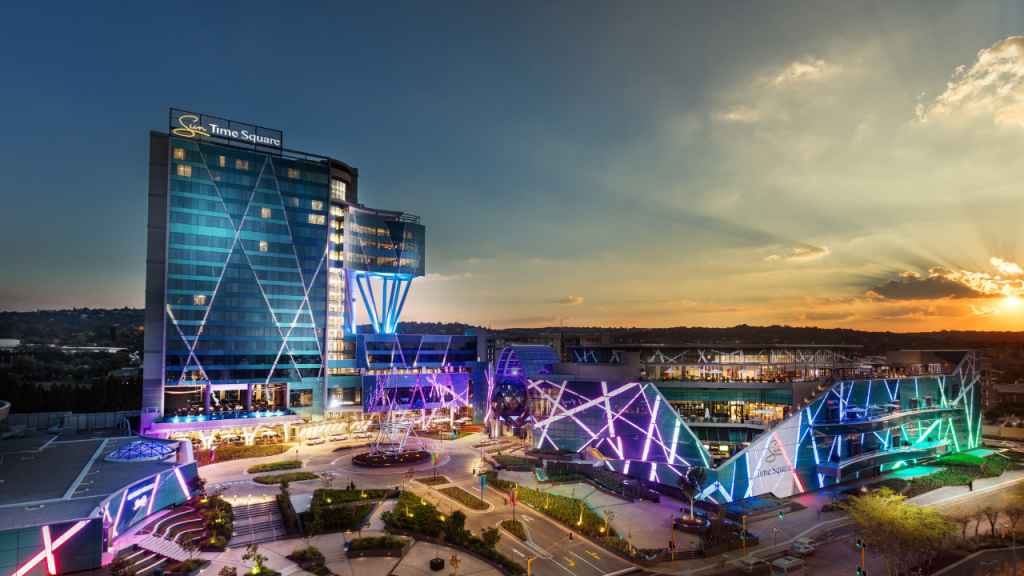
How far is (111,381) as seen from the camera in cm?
8681

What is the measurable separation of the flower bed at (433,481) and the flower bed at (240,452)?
27.6m

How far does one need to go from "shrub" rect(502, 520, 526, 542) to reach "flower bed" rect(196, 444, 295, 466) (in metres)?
44.7

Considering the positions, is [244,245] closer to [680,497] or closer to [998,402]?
[680,497]

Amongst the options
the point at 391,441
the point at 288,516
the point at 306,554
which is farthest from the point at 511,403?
the point at 306,554

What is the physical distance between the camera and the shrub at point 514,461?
230 ft

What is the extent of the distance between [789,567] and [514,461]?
129ft

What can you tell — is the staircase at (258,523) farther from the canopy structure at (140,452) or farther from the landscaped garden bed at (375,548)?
the canopy structure at (140,452)

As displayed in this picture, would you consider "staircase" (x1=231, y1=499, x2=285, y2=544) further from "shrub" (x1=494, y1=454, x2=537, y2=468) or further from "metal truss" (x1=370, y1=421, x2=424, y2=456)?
"shrub" (x1=494, y1=454, x2=537, y2=468)

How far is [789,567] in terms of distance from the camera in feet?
125

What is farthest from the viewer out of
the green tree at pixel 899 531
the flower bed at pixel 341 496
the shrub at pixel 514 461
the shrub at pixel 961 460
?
the shrub at pixel 961 460

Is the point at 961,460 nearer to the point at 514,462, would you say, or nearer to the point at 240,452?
the point at 514,462

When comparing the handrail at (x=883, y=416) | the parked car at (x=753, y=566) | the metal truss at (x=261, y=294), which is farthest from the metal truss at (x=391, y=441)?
the handrail at (x=883, y=416)

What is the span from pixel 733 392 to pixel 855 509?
19.7 metres

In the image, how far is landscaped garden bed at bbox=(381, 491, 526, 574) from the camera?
40812 mm
